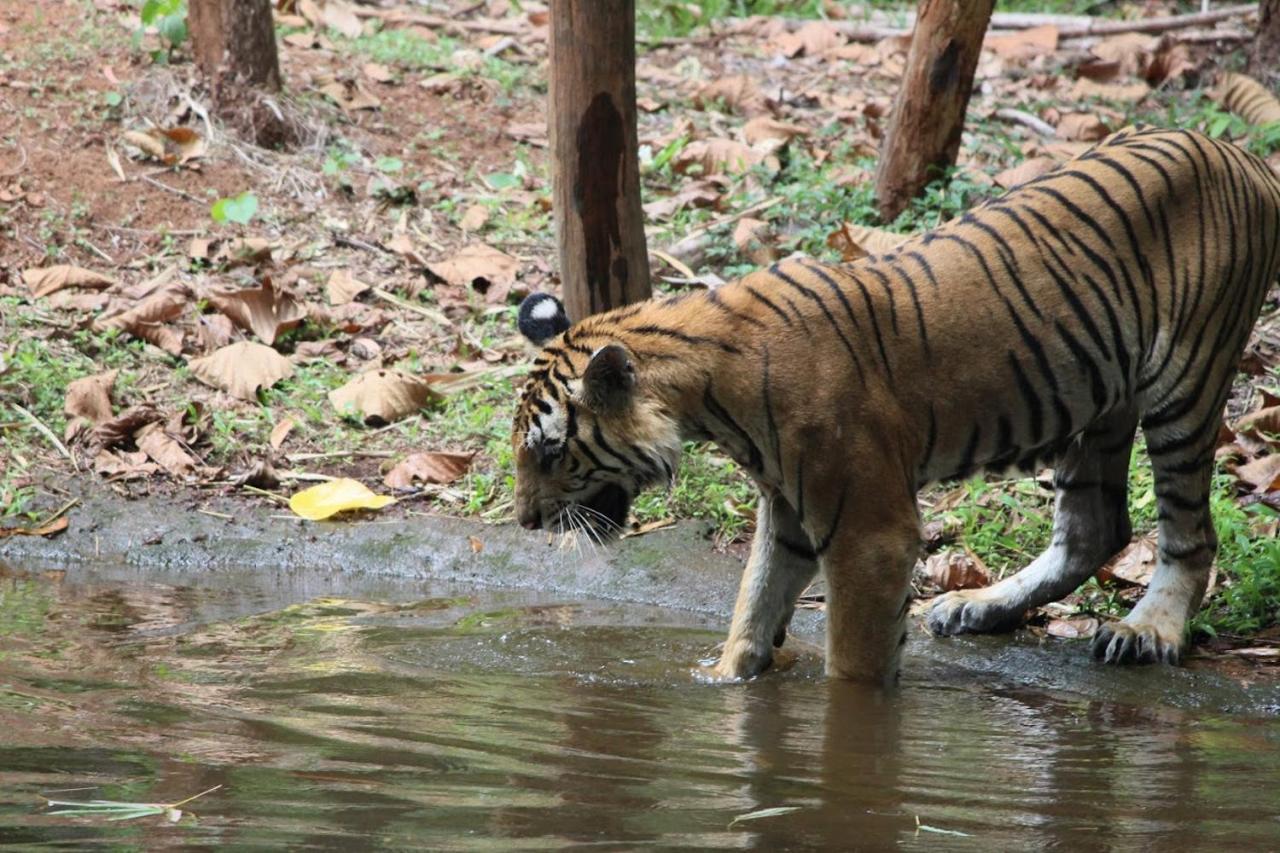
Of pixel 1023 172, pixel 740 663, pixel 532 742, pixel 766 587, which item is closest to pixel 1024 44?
pixel 1023 172

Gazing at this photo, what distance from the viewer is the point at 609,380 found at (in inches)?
173

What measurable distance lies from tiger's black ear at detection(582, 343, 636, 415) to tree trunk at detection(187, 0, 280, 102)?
529 cm

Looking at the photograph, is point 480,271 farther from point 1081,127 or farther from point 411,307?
point 1081,127

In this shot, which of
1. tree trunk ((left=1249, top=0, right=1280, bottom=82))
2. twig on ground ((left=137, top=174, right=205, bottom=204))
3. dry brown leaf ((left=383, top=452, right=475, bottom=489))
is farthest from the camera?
tree trunk ((left=1249, top=0, right=1280, bottom=82))

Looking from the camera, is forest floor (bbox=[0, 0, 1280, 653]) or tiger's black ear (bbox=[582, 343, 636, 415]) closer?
tiger's black ear (bbox=[582, 343, 636, 415])

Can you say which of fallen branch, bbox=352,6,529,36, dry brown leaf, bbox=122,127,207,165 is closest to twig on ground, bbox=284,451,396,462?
dry brown leaf, bbox=122,127,207,165

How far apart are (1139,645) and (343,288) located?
437 cm

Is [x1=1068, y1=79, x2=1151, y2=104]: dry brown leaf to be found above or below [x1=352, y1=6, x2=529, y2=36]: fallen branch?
below

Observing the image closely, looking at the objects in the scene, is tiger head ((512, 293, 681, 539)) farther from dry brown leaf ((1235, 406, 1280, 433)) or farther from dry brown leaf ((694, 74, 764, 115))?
dry brown leaf ((694, 74, 764, 115))

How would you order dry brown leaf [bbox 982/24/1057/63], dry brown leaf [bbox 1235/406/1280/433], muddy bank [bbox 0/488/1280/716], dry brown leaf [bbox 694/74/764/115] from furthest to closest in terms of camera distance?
dry brown leaf [bbox 982/24/1057/63]
dry brown leaf [bbox 694/74/764/115]
dry brown leaf [bbox 1235/406/1280/433]
muddy bank [bbox 0/488/1280/716]

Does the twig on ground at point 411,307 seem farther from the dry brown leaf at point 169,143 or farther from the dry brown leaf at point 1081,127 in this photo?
the dry brown leaf at point 1081,127

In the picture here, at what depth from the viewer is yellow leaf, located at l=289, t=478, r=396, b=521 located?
6.27 metres

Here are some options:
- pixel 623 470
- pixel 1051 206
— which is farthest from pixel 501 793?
pixel 1051 206

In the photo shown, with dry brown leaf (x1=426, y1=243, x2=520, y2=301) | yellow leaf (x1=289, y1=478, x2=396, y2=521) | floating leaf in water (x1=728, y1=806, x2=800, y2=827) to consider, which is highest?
dry brown leaf (x1=426, y1=243, x2=520, y2=301)
